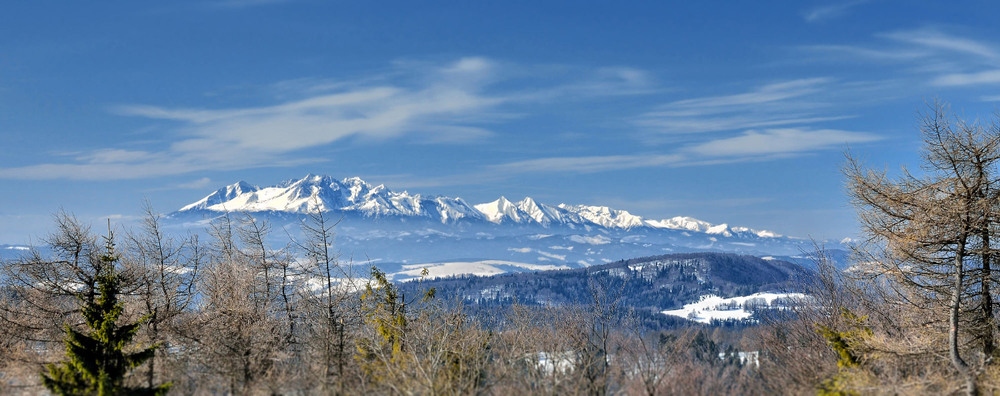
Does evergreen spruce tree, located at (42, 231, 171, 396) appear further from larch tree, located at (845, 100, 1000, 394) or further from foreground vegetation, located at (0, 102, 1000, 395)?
larch tree, located at (845, 100, 1000, 394)

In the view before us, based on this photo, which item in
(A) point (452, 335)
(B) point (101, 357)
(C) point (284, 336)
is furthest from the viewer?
(C) point (284, 336)

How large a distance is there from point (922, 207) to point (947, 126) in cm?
292

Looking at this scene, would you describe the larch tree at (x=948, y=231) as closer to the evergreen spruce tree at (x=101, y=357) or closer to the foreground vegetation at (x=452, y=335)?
the foreground vegetation at (x=452, y=335)

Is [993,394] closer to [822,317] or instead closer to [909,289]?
[909,289]

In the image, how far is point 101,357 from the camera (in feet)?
78.1

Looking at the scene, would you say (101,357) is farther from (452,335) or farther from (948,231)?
(948,231)

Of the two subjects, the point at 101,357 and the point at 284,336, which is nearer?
the point at 101,357

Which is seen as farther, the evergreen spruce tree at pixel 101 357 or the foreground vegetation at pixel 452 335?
the foreground vegetation at pixel 452 335

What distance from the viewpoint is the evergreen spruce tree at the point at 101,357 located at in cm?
2077

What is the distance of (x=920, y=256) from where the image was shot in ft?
87.8

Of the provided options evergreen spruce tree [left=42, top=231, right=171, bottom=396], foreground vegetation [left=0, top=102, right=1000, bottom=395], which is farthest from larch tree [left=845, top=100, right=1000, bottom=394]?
evergreen spruce tree [left=42, top=231, right=171, bottom=396]

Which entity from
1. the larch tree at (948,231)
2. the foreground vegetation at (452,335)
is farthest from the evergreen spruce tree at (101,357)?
the larch tree at (948,231)

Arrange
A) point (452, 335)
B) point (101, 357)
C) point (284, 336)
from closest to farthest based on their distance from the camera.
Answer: point (101, 357), point (452, 335), point (284, 336)

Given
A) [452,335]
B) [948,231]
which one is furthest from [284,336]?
[948,231]
